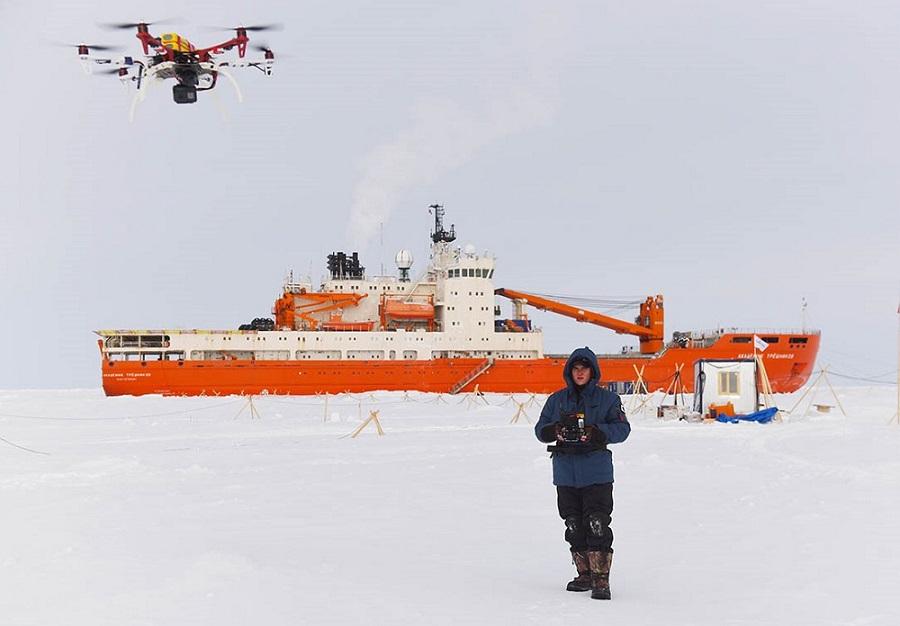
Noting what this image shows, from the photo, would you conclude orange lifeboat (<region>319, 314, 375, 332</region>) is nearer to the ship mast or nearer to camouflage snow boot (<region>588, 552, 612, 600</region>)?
the ship mast

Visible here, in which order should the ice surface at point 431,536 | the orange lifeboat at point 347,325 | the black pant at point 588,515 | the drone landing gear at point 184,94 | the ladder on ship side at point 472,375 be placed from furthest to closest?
the orange lifeboat at point 347,325 → the ladder on ship side at point 472,375 → the drone landing gear at point 184,94 → the black pant at point 588,515 → the ice surface at point 431,536

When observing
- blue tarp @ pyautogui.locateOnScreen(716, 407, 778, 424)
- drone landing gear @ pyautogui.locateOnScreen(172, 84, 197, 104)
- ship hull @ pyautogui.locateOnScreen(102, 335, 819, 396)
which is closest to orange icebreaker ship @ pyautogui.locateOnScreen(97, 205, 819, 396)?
ship hull @ pyautogui.locateOnScreen(102, 335, 819, 396)

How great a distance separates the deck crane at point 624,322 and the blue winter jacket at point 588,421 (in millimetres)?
35943

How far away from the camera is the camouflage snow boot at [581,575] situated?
15.7 ft

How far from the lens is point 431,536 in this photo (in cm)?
636

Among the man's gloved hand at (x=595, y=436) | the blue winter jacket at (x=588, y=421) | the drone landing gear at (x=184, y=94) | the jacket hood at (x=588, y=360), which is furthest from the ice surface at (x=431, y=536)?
the drone landing gear at (x=184, y=94)

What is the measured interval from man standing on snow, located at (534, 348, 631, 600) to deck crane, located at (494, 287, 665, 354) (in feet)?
118

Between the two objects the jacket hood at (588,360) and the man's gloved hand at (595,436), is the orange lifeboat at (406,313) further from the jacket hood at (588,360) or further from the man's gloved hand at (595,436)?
the man's gloved hand at (595,436)

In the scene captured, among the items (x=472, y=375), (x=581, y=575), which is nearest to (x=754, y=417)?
(x=581, y=575)

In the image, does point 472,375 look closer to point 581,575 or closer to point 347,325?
point 347,325

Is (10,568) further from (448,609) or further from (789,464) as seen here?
(789,464)

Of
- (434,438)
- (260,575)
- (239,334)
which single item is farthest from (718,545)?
(239,334)

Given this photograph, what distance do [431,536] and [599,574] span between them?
6.64 feet

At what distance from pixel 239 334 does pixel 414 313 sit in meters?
8.57
